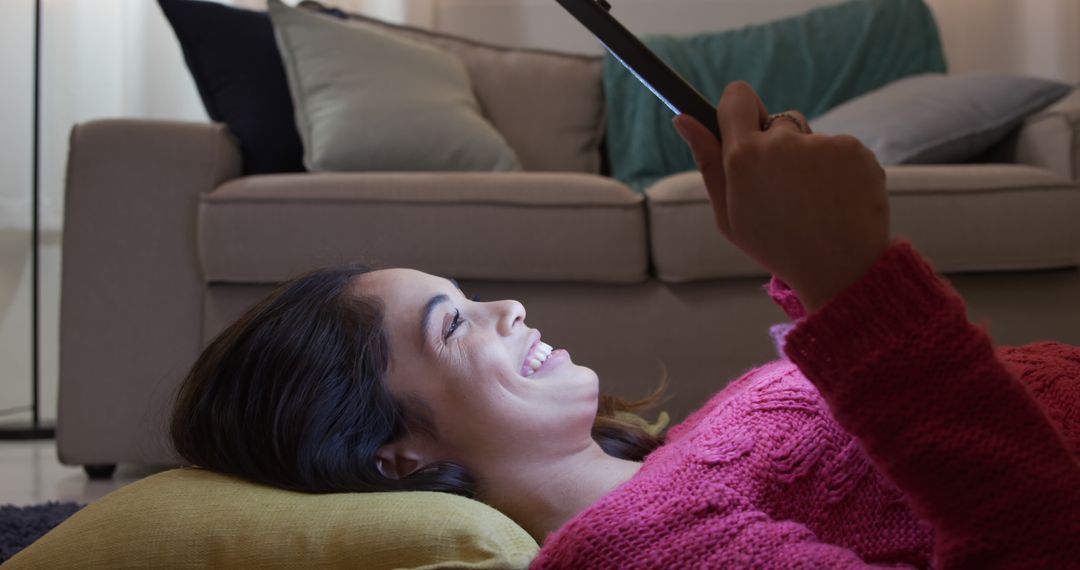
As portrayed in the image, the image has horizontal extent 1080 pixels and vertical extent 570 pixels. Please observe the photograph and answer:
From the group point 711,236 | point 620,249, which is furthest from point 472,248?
point 711,236

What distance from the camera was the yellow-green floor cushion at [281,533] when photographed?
734 millimetres

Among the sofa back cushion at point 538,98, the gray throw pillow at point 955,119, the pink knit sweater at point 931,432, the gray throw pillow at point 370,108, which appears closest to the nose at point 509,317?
the pink knit sweater at point 931,432

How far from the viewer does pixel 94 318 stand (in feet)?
5.98

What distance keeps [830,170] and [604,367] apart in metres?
1.29

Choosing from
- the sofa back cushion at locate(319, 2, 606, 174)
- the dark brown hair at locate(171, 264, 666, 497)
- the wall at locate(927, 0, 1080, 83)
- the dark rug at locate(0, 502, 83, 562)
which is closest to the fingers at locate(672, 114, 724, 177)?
the dark brown hair at locate(171, 264, 666, 497)

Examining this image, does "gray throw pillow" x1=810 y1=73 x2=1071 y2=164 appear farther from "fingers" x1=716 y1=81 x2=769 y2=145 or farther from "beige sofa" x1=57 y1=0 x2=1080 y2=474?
"fingers" x1=716 y1=81 x2=769 y2=145

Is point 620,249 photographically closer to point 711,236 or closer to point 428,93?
point 711,236

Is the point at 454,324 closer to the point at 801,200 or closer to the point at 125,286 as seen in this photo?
the point at 801,200

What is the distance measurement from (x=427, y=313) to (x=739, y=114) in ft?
1.41

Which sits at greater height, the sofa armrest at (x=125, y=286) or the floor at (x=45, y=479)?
the sofa armrest at (x=125, y=286)

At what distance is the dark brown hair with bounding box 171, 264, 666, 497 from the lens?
2.85 feet

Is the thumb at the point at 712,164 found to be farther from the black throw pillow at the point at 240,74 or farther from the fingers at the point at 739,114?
the black throw pillow at the point at 240,74

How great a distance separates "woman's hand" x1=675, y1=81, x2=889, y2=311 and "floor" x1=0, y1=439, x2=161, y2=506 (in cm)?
140

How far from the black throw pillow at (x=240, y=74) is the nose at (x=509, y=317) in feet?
4.23
